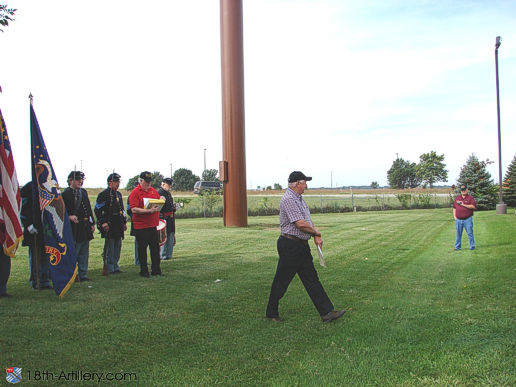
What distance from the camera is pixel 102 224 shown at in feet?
31.0

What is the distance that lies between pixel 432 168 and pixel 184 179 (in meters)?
43.9

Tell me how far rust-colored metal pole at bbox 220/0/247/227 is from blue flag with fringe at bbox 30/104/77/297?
13.4 m

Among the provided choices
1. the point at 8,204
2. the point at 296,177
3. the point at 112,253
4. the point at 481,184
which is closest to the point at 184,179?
the point at 481,184

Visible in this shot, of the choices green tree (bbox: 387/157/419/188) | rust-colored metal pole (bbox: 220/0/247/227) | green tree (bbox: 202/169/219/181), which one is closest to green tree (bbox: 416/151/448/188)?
green tree (bbox: 387/157/419/188)

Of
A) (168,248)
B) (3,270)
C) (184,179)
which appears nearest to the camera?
(3,270)

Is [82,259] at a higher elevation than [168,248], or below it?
higher

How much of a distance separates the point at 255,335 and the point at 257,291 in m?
2.43

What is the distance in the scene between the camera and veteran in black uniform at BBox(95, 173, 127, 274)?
9.62m

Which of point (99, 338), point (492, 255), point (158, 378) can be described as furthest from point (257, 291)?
point (492, 255)

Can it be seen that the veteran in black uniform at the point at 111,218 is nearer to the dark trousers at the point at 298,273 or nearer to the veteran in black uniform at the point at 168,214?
the veteran in black uniform at the point at 168,214

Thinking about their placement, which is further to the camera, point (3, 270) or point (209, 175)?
point (209, 175)

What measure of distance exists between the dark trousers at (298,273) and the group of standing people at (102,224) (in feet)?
12.1

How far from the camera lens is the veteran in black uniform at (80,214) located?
344 inches

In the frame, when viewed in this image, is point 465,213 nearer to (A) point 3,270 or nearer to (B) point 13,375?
(A) point 3,270
